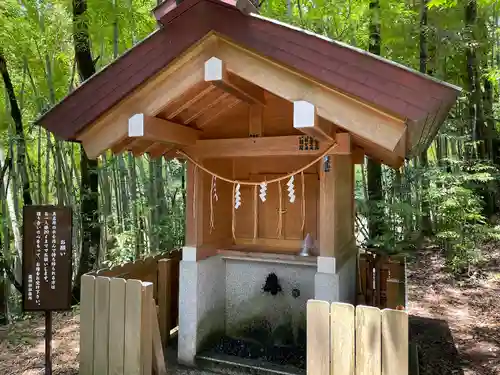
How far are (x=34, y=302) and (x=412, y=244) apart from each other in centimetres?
783

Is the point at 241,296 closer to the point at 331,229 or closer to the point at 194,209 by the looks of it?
the point at 194,209

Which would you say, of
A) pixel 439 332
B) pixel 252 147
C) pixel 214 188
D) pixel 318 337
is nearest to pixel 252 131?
pixel 252 147

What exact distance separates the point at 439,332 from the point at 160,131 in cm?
435

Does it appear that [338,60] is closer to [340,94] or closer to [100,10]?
[340,94]

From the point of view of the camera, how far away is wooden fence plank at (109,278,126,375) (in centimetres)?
299

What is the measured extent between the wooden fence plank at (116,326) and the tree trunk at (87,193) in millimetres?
3875

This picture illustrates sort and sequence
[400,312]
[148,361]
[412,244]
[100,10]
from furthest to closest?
[412,244] → [100,10] → [148,361] → [400,312]

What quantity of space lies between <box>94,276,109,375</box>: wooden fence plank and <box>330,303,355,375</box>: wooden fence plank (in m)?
1.80

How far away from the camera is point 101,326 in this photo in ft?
10.1

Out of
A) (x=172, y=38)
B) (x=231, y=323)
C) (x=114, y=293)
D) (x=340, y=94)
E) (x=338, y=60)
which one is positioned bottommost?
(x=231, y=323)

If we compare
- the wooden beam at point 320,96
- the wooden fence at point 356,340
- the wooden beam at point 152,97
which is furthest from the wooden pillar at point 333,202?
the wooden beam at point 152,97

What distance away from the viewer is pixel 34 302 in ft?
10.4

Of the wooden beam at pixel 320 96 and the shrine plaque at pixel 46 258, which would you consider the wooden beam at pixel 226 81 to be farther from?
the shrine plaque at pixel 46 258

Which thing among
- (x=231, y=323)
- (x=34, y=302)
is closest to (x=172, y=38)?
(x=34, y=302)
